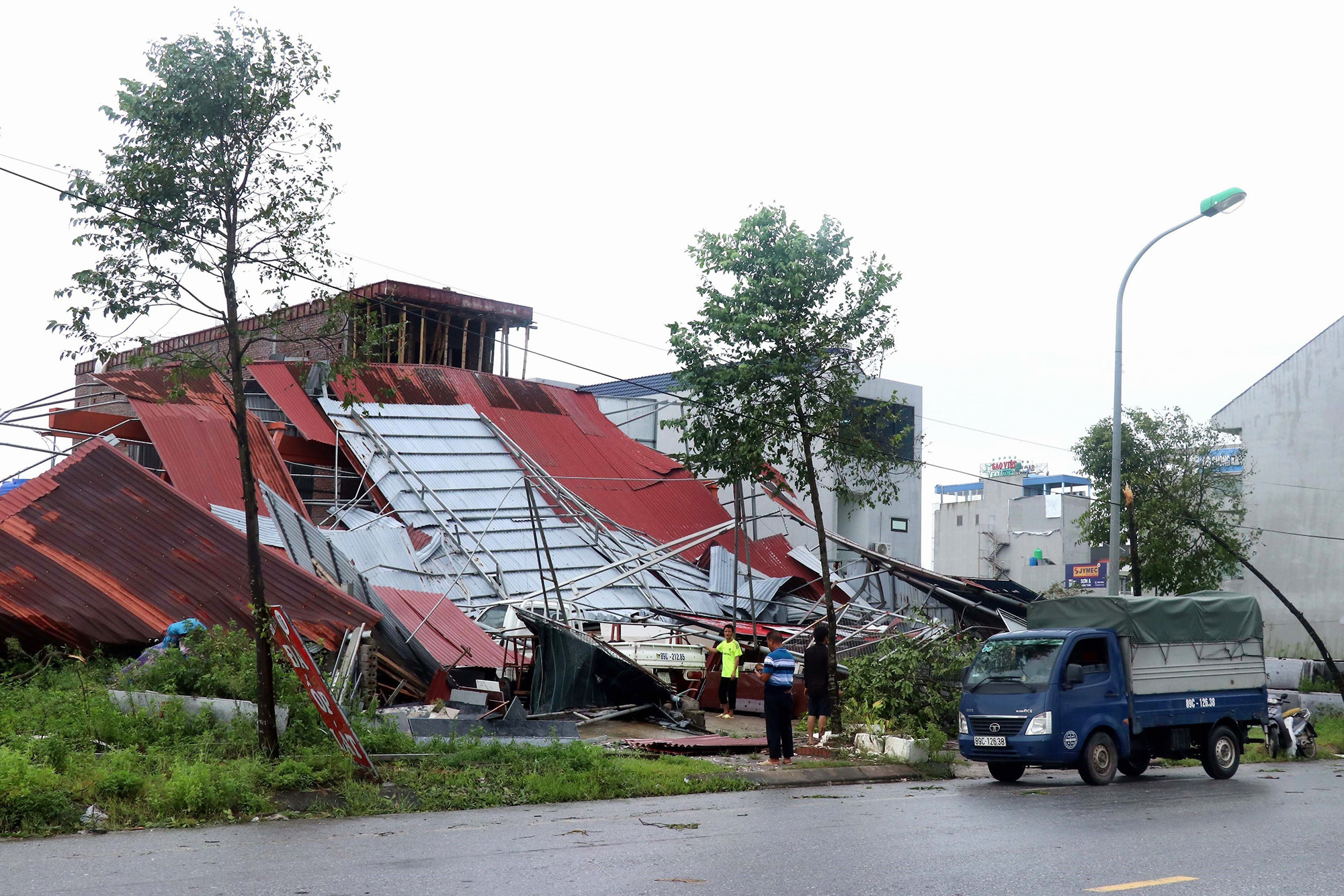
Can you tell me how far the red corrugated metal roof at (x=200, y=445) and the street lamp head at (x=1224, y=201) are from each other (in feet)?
59.7

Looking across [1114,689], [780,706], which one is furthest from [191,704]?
[1114,689]

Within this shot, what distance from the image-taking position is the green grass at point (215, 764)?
33.5 feet

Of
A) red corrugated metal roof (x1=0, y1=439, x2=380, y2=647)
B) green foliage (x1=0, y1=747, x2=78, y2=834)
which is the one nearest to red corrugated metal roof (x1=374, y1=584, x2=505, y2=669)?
red corrugated metal roof (x1=0, y1=439, x2=380, y2=647)

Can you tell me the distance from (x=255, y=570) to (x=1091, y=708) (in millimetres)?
10057

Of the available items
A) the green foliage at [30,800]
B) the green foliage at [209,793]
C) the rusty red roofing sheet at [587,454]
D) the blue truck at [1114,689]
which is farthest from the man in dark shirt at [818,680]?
the rusty red roofing sheet at [587,454]

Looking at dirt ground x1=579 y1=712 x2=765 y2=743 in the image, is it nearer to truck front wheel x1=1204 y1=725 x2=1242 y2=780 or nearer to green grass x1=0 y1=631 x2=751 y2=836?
green grass x1=0 y1=631 x2=751 y2=836

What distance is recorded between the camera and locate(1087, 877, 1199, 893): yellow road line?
7547mm

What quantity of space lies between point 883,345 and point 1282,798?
25.9ft

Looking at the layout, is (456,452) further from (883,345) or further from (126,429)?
(883,345)

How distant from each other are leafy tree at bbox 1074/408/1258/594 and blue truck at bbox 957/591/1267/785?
13189 millimetres

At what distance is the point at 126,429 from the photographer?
25891mm

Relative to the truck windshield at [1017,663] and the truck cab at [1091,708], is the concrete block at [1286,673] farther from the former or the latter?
the truck windshield at [1017,663]

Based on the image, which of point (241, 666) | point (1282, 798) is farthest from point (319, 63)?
point (1282, 798)

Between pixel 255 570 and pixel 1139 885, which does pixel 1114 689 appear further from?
pixel 255 570
